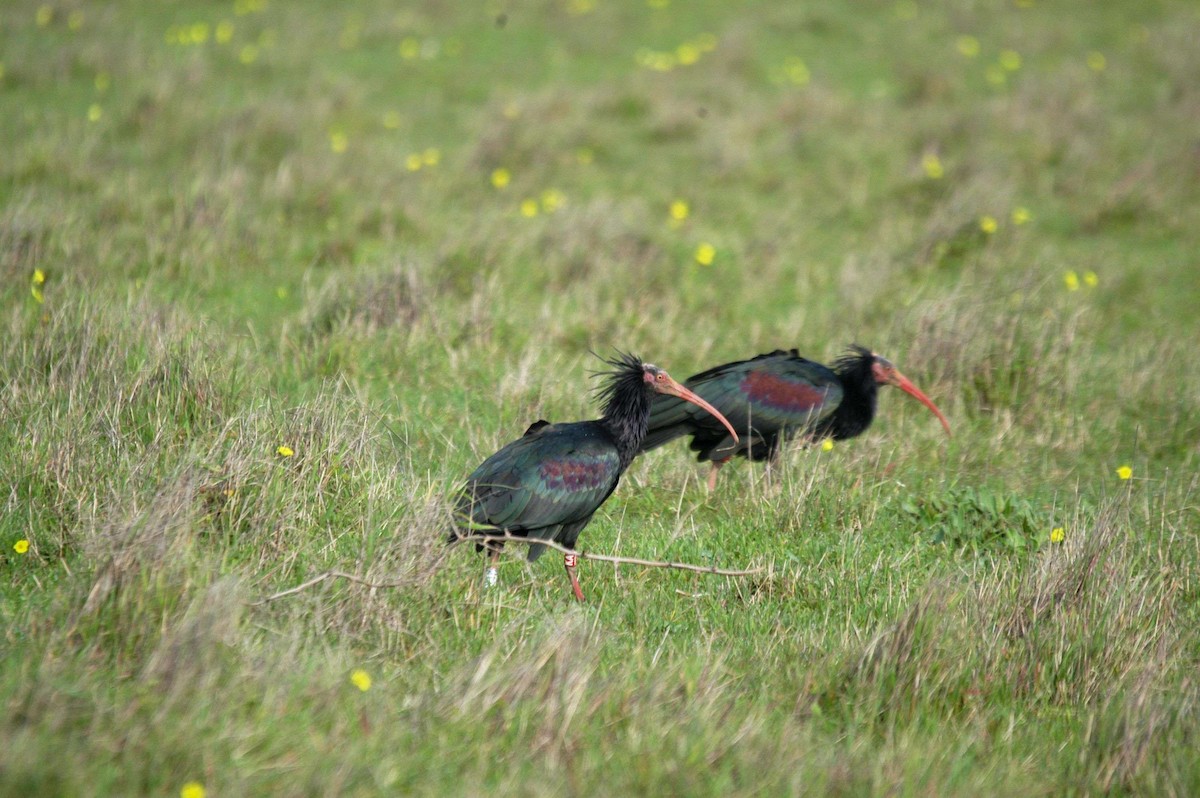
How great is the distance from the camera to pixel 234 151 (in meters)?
9.43

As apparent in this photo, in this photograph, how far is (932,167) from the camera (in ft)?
32.8

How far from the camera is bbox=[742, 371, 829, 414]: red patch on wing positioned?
611cm

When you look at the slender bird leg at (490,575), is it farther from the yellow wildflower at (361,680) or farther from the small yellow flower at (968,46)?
the small yellow flower at (968,46)

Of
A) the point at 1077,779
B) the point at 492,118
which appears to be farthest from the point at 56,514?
the point at 492,118

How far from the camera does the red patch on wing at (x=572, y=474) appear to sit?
15.4 feet

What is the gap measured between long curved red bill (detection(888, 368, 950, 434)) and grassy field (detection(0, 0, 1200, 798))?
0.49 ft

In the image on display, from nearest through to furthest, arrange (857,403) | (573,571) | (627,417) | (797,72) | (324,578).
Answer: (324,578)
(573,571)
(627,417)
(857,403)
(797,72)

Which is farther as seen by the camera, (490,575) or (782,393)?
(782,393)

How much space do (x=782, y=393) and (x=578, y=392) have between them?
1.03 meters

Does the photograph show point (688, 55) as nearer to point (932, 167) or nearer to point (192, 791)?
point (932, 167)

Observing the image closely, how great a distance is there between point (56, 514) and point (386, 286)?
2.95 m

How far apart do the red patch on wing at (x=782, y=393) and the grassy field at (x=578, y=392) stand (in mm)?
301

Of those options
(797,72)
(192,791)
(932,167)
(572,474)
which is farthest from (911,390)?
(797,72)

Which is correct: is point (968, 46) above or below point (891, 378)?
above
